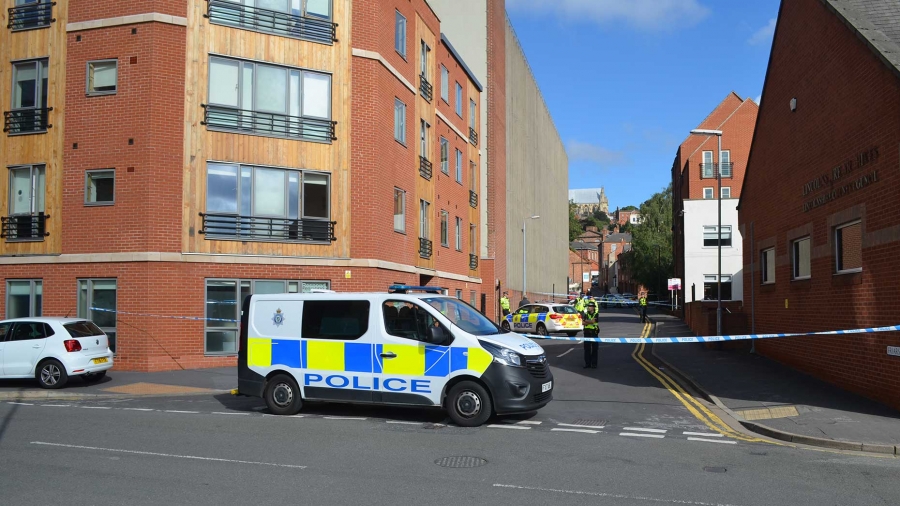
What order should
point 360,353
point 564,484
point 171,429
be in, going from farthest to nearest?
point 360,353, point 171,429, point 564,484

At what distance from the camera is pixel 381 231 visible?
72.9 feet

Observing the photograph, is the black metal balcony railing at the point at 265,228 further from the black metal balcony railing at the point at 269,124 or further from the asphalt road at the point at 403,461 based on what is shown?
the asphalt road at the point at 403,461

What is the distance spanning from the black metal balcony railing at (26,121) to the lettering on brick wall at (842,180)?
760 inches

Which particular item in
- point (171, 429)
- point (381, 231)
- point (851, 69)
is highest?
point (851, 69)

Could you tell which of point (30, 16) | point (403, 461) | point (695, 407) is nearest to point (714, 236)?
point (695, 407)

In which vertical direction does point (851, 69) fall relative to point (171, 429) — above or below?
above

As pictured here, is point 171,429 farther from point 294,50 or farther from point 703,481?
point 294,50

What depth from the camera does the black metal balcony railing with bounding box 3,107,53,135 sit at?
20.3m

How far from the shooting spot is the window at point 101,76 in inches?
787

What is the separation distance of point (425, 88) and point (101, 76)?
36.7 feet

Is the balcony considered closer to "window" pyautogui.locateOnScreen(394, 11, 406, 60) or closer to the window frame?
"window" pyautogui.locateOnScreen(394, 11, 406, 60)

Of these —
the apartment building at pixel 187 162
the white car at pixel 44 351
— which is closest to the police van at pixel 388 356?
the white car at pixel 44 351

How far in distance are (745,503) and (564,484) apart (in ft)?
5.60

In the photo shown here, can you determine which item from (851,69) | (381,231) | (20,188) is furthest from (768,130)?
(20,188)
